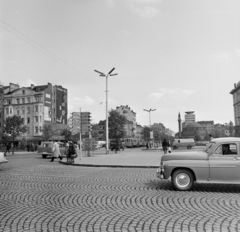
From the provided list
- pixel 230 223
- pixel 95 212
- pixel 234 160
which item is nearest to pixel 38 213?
pixel 95 212

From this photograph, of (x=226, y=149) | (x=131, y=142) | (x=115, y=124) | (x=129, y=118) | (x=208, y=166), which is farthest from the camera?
(x=129, y=118)

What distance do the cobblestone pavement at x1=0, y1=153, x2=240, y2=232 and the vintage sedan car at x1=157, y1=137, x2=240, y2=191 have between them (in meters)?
0.41

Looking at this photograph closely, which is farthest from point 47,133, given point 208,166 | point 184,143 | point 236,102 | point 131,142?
point 236,102

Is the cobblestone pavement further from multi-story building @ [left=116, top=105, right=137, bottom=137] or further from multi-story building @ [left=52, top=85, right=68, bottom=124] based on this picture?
multi-story building @ [left=116, top=105, right=137, bottom=137]

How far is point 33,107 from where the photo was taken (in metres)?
79.6

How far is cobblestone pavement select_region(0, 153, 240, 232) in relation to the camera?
5297mm

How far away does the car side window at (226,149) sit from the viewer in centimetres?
895

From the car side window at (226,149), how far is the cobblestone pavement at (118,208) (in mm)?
1196

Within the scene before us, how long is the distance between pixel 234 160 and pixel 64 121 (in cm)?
8654

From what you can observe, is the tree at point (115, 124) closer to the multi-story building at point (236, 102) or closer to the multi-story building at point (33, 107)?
the multi-story building at point (33, 107)

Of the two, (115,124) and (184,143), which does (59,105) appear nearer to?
(115,124)

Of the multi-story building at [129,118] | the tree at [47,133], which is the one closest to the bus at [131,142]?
the tree at [47,133]

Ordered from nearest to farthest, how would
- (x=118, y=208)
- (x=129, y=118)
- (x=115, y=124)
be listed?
(x=118, y=208) → (x=115, y=124) → (x=129, y=118)

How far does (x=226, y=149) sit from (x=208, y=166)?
32.3 inches
